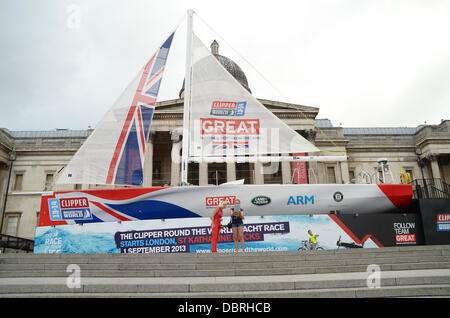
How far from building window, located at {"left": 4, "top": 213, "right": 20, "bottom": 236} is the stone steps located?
33.9 metres

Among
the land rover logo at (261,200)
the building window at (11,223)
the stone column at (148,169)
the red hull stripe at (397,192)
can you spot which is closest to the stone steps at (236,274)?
the red hull stripe at (397,192)

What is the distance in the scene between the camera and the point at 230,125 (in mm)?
11273

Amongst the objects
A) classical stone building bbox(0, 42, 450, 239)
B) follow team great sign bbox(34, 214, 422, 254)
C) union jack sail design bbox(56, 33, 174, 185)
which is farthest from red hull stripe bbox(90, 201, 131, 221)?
classical stone building bbox(0, 42, 450, 239)

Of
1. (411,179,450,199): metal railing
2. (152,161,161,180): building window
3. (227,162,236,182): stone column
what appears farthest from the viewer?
(152,161,161,180): building window

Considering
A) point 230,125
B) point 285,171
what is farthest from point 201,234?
point 285,171

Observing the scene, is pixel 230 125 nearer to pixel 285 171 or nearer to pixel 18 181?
pixel 285 171

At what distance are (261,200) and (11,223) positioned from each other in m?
37.1

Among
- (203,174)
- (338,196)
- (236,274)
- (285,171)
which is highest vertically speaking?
(285,171)

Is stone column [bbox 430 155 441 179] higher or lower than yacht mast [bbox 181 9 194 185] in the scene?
higher

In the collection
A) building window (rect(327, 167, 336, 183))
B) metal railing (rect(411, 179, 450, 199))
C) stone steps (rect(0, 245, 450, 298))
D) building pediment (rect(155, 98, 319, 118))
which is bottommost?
stone steps (rect(0, 245, 450, 298))

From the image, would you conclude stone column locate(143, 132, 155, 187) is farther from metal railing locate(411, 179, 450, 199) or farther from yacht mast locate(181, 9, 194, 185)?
metal railing locate(411, 179, 450, 199)

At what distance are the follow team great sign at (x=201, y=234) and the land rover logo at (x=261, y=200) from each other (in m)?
0.60

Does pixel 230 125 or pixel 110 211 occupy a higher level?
pixel 230 125

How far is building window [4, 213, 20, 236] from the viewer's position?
3659cm
